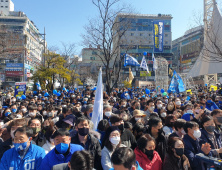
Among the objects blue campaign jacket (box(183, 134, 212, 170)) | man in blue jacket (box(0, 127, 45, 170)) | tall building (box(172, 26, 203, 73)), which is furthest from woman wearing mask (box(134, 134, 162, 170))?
tall building (box(172, 26, 203, 73))

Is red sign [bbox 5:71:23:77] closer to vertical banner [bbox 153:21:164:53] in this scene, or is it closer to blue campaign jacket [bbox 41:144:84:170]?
vertical banner [bbox 153:21:164:53]

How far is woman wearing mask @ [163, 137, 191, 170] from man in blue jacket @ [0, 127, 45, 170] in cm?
181

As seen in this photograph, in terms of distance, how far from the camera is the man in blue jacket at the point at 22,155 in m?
2.63

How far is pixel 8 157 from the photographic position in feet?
8.71

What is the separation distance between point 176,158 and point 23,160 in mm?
2157

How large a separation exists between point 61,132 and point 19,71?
162 ft

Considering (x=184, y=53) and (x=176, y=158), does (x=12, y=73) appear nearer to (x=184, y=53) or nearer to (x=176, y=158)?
(x=176, y=158)

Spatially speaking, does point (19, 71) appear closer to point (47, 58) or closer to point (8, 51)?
point (47, 58)

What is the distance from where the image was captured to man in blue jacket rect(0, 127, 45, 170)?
2.63m

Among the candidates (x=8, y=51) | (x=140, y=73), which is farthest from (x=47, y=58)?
(x=140, y=73)

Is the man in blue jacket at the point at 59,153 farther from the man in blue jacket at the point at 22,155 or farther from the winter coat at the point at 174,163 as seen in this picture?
the winter coat at the point at 174,163

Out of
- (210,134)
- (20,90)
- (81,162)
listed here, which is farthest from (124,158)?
(20,90)

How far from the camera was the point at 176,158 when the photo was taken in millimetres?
2812

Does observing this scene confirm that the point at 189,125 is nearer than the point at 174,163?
No
